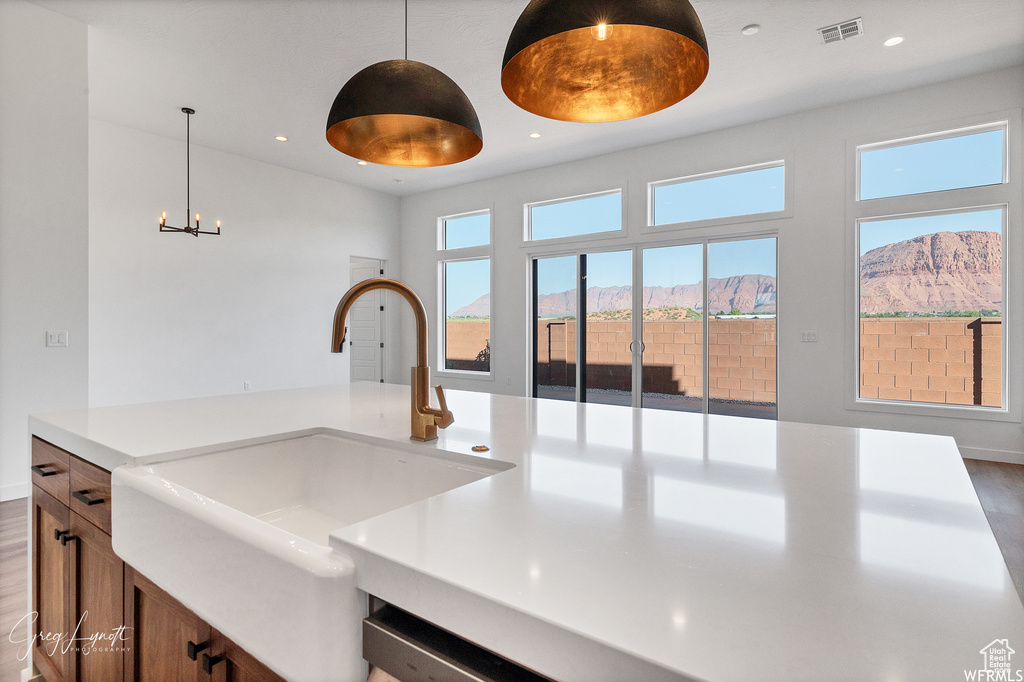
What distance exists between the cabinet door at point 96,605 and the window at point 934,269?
5.04 meters

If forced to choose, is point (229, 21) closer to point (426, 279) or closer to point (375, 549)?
point (375, 549)

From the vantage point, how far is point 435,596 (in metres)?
0.53

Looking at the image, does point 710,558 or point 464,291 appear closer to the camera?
point 710,558

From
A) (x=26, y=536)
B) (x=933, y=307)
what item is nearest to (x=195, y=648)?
(x=26, y=536)

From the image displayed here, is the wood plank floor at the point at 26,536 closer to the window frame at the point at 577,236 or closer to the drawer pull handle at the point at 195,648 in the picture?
the drawer pull handle at the point at 195,648

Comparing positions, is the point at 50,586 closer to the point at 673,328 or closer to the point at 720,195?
the point at 673,328

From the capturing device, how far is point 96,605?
1.17m

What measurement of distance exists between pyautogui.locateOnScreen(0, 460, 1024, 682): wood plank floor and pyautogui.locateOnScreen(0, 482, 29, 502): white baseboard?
1.7 inches

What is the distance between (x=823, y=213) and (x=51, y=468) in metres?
5.26

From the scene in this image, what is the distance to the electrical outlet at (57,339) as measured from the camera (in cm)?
336

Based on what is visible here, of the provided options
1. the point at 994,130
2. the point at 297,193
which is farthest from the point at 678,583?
the point at 297,193

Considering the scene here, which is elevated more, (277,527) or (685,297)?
(685,297)

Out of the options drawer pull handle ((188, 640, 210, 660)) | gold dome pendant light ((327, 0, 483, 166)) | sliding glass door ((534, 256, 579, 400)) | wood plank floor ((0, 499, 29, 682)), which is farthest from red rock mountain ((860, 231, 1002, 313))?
wood plank floor ((0, 499, 29, 682))

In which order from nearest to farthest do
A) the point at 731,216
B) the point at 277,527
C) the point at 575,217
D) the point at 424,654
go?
1. the point at 424,654
2. the point at 277,527
3. the point at 731,216
4. the point at 575,217
